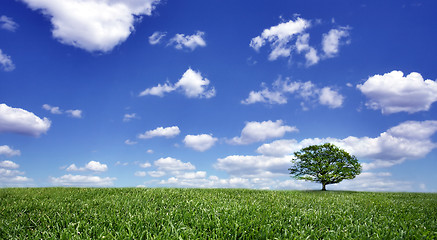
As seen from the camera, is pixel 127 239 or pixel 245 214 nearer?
pixel 127 239

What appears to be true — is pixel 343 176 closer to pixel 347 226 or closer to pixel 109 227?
pixel 347 226

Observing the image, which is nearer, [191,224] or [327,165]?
[191,224]

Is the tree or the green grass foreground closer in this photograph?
the green grass foreground

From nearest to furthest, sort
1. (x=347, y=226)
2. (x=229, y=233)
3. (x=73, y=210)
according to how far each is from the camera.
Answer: (x=229, y=233) < (x=347, y=226) < (x=73, y=210)

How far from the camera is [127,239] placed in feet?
17.4

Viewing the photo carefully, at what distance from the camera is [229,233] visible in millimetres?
5664

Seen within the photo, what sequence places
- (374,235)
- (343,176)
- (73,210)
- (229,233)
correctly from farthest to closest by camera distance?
(343,176)
(73,210)
(374,235)
(229,233)

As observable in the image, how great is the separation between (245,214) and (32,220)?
5475 mm

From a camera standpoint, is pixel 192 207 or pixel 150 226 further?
pixel 192 207

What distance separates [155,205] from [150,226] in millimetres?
2410

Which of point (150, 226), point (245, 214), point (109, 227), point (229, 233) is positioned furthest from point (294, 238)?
point (109, 227)

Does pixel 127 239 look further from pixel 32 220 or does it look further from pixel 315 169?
pixel 315 169

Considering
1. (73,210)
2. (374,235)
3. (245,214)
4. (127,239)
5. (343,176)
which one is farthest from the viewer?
(343,176)

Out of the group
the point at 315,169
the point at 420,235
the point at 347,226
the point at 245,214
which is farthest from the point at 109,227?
the point at 315,169
